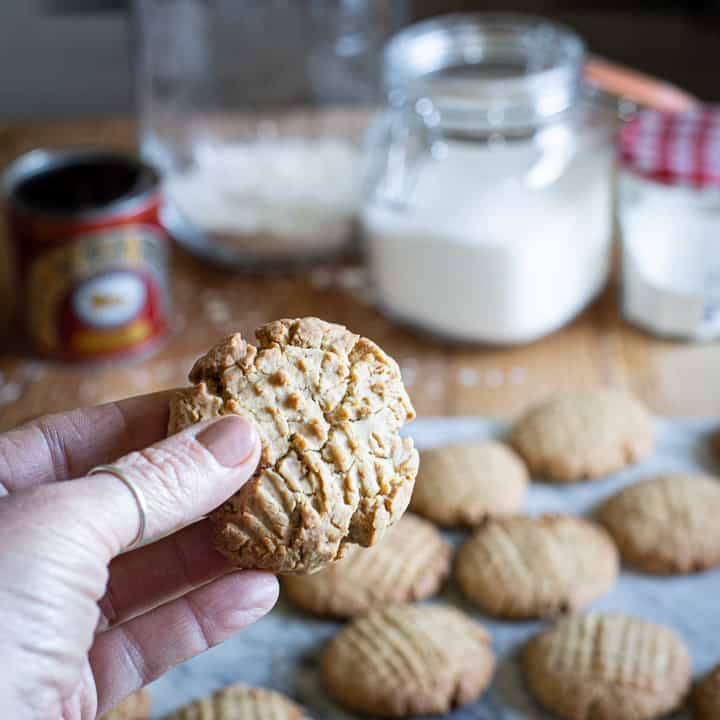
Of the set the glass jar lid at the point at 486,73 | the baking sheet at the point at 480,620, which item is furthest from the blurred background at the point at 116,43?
the baking sheet at the point at 480,620

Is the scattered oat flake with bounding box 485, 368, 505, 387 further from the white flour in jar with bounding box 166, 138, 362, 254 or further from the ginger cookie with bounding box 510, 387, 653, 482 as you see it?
the white flour in jar with bounding box 166, 138, 362, 254

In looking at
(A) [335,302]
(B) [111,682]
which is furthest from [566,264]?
(B) [111,682]

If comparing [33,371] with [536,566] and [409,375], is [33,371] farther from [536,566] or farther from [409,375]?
[536,566]

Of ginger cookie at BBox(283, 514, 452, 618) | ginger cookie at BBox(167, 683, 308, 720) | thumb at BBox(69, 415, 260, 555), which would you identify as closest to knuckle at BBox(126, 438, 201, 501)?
thumb at BBox(69, 415, 260, 555)

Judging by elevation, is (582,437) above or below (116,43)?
below

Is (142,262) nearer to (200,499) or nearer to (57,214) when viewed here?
(57,214)

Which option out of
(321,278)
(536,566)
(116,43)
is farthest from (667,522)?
(116,43)
